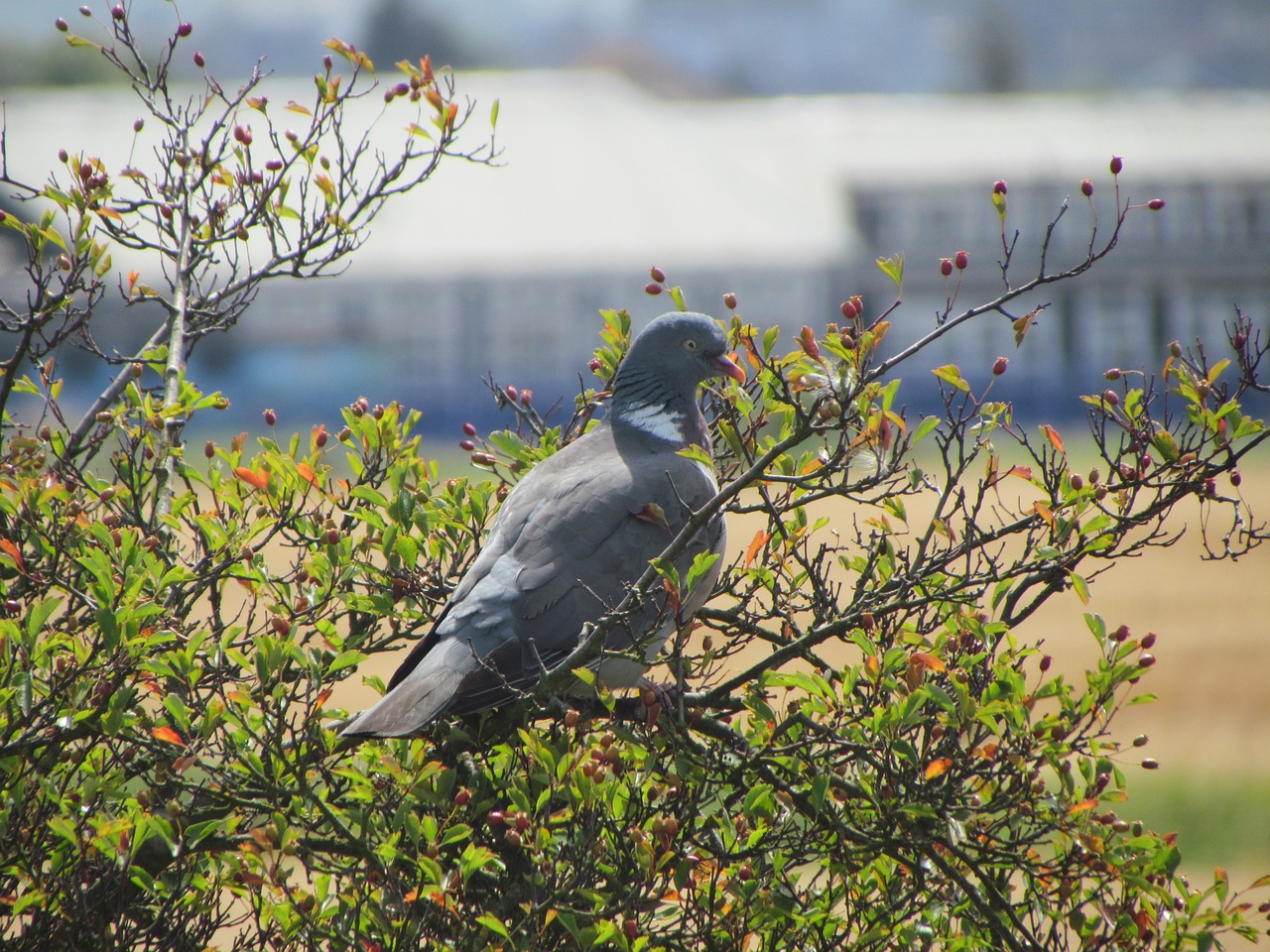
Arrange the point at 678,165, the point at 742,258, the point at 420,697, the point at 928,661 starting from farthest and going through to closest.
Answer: the point at 678,165 → the point at 742,258 → the point at 420,697 → the point at 928,661

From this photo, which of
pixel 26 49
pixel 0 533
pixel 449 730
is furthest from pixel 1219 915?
pixel 26 49

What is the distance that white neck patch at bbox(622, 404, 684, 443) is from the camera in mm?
4094

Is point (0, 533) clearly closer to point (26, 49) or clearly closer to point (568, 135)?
point (568, 135)

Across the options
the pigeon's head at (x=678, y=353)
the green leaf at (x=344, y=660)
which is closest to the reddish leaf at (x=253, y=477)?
the green leaf at (x=344, y=660)

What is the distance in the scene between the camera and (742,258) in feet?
119

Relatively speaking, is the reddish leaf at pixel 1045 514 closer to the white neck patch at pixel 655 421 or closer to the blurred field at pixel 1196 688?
the blurred field at pixel 1196 688

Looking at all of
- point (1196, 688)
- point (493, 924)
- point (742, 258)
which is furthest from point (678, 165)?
point (493, 924)

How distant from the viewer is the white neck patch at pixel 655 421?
13.4 feet

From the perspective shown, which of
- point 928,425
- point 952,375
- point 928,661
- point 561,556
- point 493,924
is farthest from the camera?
point 561,556

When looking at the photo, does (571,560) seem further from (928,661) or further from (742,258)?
(742,258)

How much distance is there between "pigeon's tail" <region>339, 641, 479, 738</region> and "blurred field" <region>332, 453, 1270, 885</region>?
5.12 feet

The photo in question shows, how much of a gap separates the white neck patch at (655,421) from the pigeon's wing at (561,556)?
24 centimetres

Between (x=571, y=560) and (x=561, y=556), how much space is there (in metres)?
0.03

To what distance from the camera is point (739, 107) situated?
61.2 meters
